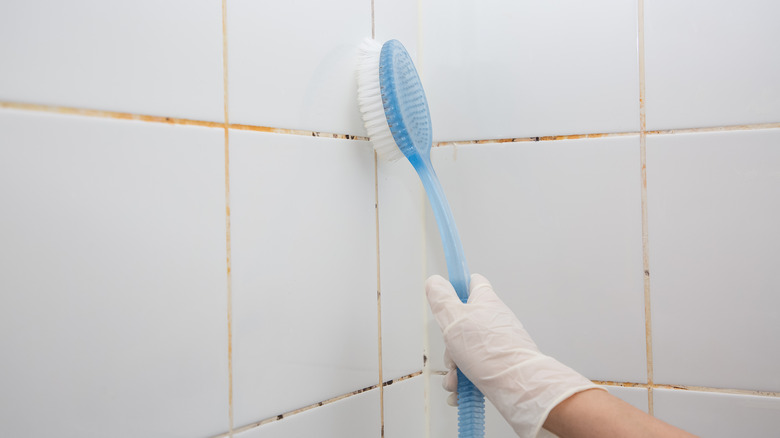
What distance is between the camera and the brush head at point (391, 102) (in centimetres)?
67

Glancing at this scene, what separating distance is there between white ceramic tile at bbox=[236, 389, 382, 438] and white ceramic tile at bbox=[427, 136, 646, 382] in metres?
0.23

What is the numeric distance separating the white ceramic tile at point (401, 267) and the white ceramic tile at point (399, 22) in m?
0.18

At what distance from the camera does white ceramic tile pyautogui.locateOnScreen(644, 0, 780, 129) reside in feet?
2.26

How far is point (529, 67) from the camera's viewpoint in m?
0.78

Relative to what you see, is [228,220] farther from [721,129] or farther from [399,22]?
[721,129]

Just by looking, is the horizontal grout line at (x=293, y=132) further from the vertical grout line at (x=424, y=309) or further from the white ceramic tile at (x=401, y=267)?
the vertical grout line at (x=424, y=309)

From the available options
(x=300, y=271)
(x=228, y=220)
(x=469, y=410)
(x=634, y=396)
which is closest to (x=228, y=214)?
(x=228, y=220)

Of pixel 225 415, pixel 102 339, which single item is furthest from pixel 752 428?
pixel 102 339

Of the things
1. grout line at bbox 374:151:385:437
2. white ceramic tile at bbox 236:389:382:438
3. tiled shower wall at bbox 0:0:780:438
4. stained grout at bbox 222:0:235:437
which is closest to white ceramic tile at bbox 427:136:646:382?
tiled shower wall at bbox 0:0:780:438

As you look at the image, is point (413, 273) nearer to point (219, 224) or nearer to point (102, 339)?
point (219, 224)

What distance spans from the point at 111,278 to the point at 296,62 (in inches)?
12.3

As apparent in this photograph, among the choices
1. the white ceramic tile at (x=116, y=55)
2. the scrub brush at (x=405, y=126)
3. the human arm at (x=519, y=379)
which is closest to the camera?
the white ceramic tile at (x=116, y=55)

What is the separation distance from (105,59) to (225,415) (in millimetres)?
350

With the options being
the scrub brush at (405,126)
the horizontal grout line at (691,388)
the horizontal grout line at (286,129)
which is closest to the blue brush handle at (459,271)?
the scrub brush at (405,126)
